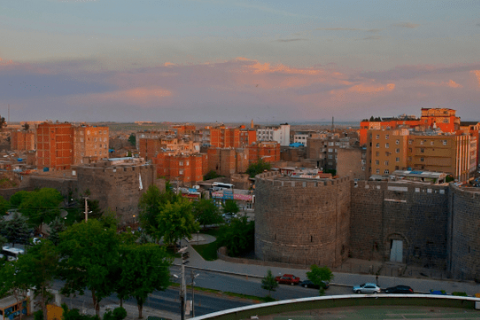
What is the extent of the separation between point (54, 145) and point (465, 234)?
64195 millimetres

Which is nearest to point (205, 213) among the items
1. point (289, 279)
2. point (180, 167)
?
point (289, 279)

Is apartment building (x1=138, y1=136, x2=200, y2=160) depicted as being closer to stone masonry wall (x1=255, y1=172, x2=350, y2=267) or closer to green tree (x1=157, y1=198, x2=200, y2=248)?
green tree (x1=157, y1=198, x2=200, y2=248)

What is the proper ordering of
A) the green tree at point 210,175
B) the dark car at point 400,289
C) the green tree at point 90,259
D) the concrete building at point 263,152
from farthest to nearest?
the concrete building at point 263,152 → the green tree at point 210,175 → the dark car at point 400,289 → the green tree at point 90,259

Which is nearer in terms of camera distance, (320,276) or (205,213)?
(320,276)

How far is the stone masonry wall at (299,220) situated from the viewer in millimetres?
29766

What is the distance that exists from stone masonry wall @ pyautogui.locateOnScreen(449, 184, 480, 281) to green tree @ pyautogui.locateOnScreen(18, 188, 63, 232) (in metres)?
32.8

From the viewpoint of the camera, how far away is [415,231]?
1252 inches

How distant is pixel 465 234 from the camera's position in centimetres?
2716

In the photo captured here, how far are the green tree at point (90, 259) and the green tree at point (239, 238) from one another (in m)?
12.8

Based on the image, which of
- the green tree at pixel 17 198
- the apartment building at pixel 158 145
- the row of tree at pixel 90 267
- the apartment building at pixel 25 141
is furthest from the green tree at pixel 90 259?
the apartment building at pixel 25 141

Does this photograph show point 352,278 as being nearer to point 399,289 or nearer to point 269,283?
point 399,289

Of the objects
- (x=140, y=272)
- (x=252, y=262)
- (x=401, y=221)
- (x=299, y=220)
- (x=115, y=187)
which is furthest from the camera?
(x=115, y=187)

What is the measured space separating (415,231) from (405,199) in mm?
2396

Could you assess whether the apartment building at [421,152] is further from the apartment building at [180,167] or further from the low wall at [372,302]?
the low wall at [372,302]
